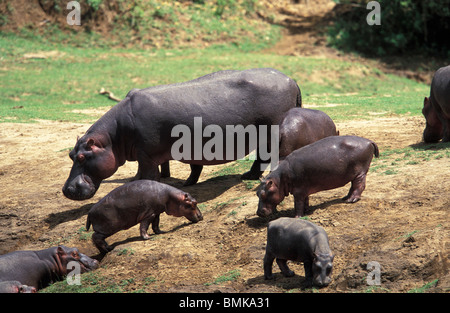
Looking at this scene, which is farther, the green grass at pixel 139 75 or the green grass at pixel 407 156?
the green grass at pixel 139 75

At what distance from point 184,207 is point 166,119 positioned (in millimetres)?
1565

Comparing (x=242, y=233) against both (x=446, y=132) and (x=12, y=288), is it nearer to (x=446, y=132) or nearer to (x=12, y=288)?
(x=12, y=288)

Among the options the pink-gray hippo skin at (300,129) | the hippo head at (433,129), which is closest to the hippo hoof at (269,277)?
the pink-gray hippo skin at (300,129)

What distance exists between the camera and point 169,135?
932cm

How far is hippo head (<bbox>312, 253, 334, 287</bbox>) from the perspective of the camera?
6020mm

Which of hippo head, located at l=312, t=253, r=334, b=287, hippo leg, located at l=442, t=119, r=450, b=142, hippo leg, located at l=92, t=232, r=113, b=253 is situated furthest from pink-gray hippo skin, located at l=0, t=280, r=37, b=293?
hippo leg, located at l=442, t=119, r=450, b=142

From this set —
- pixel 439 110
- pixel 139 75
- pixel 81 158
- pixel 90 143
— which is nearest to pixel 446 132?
pixel 439 110

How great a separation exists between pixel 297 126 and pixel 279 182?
1.48 metres

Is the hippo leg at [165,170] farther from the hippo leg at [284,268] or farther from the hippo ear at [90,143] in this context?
the hippo leg at [284,268]

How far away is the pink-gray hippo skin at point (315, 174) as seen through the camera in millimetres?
7719

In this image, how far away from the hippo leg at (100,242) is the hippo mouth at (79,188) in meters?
1.22

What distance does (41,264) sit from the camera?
7945mm

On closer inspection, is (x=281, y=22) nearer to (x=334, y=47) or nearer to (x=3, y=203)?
(x=334, y=47)

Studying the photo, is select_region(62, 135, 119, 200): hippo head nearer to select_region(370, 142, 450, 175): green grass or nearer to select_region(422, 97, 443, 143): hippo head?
select_region(370, 142, 450, 175): green grass
